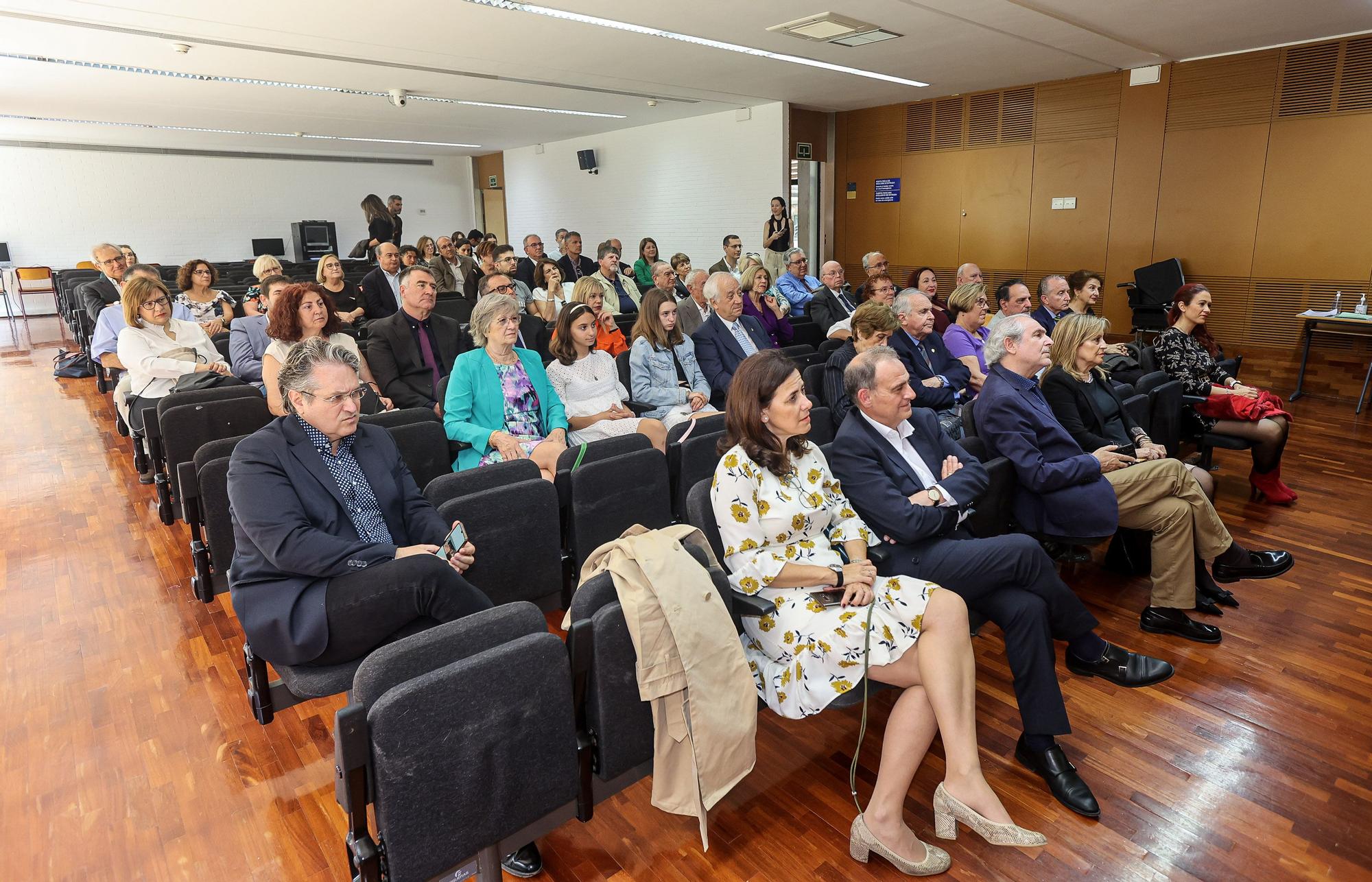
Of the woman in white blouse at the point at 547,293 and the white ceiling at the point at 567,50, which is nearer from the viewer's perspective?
the white ceiling at the point at 567,50

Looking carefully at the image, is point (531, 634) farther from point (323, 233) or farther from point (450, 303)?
point (323, 233)

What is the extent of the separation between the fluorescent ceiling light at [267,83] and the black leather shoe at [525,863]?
923cm

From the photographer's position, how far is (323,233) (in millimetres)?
17438

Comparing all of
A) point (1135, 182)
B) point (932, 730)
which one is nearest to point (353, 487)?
point (932, 730)

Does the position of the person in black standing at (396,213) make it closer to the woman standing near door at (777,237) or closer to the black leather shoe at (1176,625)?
the woman standing near door at (777,237)

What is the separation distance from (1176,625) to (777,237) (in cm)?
826

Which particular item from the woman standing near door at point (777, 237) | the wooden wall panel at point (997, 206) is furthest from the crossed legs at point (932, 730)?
the wooden wall panel at point (997, 206)

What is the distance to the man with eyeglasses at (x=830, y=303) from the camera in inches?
265

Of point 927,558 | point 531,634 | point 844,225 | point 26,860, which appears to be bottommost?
point 26,860

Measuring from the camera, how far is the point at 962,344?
507cm

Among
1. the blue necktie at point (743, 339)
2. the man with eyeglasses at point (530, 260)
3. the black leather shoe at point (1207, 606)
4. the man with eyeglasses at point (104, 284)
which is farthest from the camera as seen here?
the man with eyeglasses at point (530, 260)

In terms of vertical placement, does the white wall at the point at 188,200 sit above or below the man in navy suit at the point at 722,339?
above

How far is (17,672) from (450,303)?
4.89 metres

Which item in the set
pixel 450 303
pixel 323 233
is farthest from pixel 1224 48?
pixel 323 233
